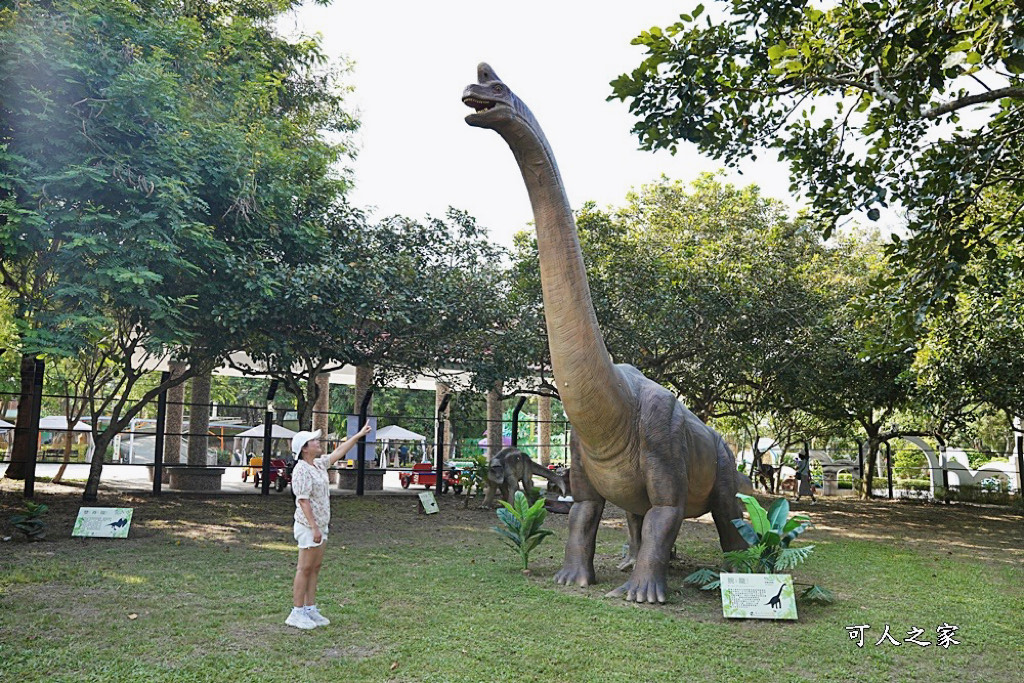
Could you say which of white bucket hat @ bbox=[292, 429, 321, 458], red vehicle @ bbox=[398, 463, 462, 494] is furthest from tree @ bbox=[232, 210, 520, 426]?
white bucket hat @ bbox=[292, 429, 321, 458]

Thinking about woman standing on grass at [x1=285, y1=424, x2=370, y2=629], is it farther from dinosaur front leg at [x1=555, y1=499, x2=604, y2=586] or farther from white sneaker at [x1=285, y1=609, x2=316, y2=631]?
dinosaur front leg at [x1=555, y1=499, x2=604, y2=586]

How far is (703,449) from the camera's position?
24.4 feet

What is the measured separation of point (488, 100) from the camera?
489 centimetres

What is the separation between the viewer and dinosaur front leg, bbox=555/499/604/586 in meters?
7.21

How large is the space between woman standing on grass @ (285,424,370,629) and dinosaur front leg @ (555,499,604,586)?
245 centimetres

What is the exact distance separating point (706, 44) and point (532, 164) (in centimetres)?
256

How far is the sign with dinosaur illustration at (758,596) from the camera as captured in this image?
594 cm

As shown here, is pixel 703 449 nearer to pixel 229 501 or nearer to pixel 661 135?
pixel 661 135

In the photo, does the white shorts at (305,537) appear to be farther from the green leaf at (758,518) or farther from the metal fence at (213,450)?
the metal fence at (213,450)

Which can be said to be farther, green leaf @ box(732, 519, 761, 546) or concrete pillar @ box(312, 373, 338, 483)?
concrete pillar @ box(312, 373, 338, 483)

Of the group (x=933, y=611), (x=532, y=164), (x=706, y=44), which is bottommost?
(x=933, y=611)

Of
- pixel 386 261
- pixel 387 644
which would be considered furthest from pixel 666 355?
pixel 387 644

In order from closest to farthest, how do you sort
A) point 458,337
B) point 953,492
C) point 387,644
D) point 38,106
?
point 387,644, point 38,106, point 458,337, point 953,492

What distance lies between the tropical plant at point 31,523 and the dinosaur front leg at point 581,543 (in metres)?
6.03
